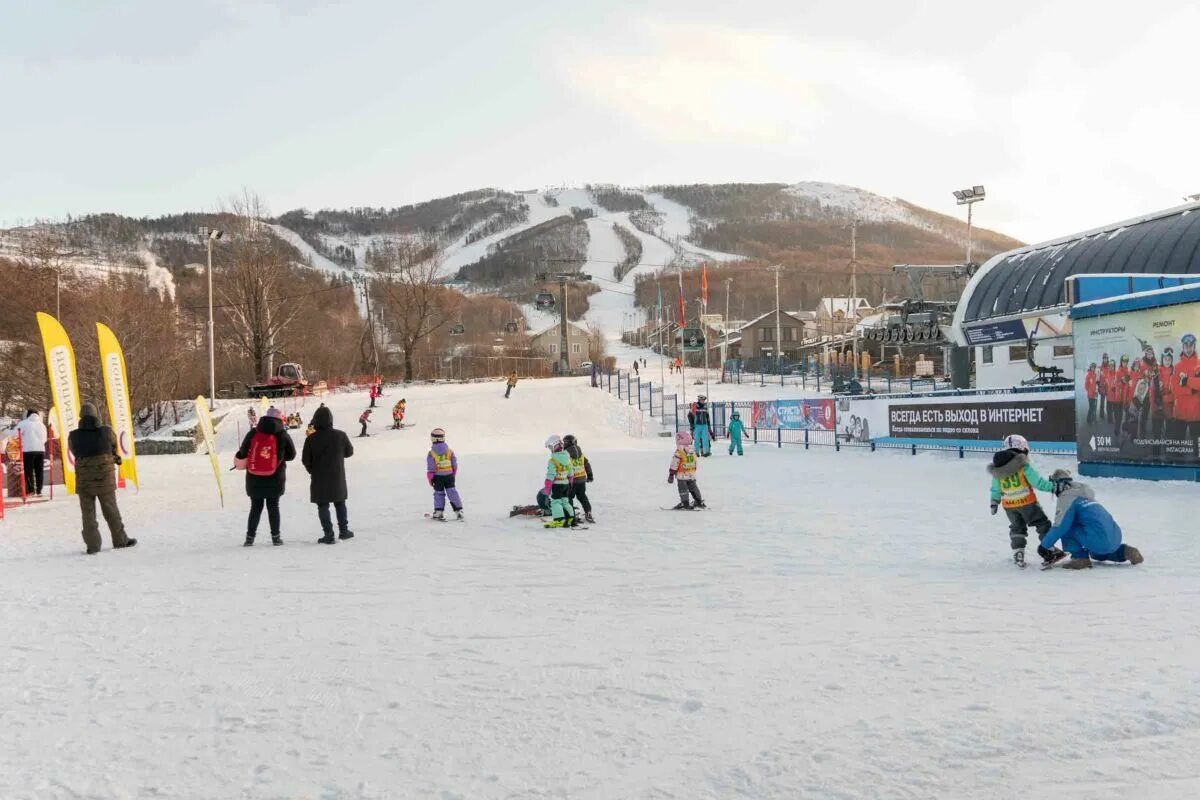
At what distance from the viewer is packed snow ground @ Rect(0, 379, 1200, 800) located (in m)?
3.98

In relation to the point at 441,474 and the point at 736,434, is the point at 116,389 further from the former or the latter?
the point at 736,434

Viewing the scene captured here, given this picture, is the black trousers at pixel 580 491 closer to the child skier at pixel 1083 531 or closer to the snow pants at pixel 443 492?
the snow pants at pixel 443 492

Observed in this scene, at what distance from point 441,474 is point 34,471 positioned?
9895 millimetres

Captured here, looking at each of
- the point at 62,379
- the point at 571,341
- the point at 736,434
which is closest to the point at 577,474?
the point at 62,379

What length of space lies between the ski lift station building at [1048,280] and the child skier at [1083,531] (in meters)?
23.0

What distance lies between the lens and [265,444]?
1111 centimetres

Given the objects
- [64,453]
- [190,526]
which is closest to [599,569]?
[190,526]

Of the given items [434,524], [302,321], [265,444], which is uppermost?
[302,321]

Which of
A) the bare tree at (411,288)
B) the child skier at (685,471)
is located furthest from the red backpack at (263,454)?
the bare tree at (411,288)

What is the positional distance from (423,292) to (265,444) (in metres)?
62.2

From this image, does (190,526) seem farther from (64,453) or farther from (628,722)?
(628,722)

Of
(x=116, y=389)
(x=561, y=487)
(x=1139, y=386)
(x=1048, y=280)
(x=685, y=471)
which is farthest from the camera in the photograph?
(x=1048, y=280)

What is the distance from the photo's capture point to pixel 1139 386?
15.9 meters

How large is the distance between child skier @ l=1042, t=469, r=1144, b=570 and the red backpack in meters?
8.16
